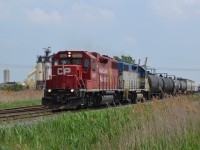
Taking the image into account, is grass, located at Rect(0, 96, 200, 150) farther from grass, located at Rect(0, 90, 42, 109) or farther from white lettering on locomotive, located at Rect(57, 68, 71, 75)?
grass, located at Rect(0, 90, 42, 109)

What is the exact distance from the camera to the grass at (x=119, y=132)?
837 centimetres

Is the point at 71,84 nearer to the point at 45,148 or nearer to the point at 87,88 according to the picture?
the point at 87,88

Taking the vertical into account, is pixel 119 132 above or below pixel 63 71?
below

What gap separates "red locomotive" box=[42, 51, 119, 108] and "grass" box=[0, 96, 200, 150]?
27.5ft

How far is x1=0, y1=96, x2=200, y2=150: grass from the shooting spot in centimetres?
837

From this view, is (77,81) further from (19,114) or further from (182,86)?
(182,86)

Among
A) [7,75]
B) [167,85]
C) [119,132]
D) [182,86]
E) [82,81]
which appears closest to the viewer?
[119,132]

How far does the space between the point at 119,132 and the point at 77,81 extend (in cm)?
1193

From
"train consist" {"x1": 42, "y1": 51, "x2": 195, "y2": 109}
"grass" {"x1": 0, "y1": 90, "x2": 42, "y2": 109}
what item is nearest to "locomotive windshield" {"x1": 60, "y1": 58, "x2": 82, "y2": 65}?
"train consist" {"x1": 42, "y1": 51, "x2": 195, "y2": 109}

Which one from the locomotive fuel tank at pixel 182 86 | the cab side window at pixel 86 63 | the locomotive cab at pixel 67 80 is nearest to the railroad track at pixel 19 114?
the locomotive cab at pixel 67 80

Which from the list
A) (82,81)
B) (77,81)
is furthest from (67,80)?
(82,81)

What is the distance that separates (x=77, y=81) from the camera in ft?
69.8

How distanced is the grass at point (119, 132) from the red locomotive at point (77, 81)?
838cm

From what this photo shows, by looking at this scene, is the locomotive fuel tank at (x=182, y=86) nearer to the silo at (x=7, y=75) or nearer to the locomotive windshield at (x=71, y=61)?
the locomotive windshield at (x=71, y=61)
